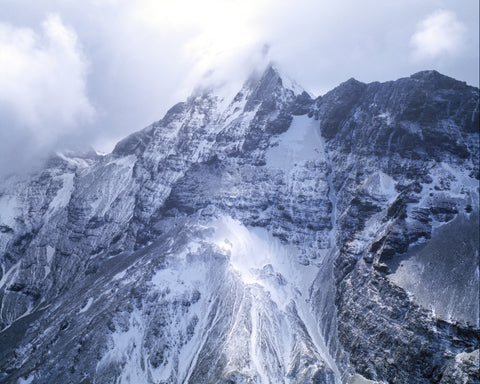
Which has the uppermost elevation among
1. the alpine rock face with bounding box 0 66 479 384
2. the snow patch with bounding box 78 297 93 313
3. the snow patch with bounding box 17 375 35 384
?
the alpine rock face with bounding box 0 66 479 384

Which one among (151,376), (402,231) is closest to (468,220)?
(402,231)

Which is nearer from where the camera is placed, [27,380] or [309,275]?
[27,380]

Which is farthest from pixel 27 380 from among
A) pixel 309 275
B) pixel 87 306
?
pixel 309 275

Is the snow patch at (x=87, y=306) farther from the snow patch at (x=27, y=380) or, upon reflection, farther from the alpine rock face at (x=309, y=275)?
the snow patch at (x=27, y=380)

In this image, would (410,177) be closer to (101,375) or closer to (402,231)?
(402,231)

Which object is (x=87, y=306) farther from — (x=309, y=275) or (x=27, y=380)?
(x=309, y=275)

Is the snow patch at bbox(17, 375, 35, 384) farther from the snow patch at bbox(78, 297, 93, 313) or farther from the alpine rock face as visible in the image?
the snow patch at bbox(78, 297, 93, 313)

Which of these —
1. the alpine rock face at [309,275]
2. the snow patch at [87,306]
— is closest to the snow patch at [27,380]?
the alpine rock face at [309,275]

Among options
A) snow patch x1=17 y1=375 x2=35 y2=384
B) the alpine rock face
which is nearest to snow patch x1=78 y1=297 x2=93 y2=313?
the alpine rock face
